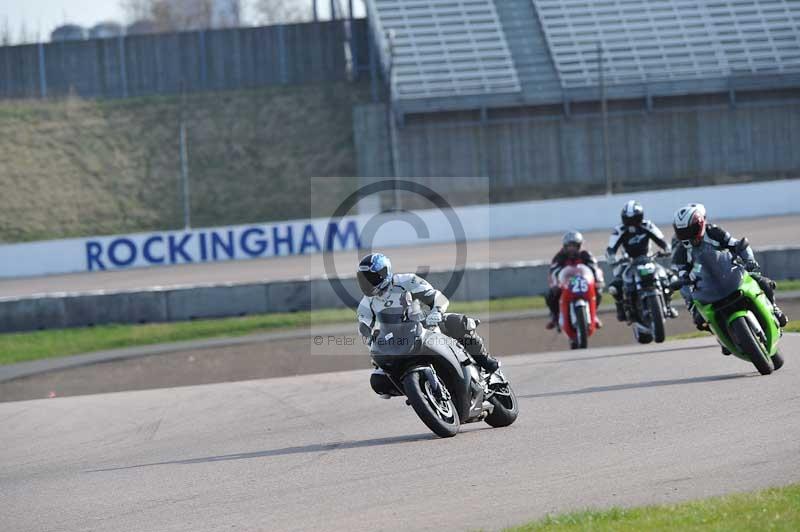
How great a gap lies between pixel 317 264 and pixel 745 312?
24110 millimetres

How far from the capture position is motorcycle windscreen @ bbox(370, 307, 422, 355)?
9836 mm

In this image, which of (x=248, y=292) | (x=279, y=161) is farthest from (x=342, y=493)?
(x=279, y=161)

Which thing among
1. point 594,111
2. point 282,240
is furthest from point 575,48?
point 282,240

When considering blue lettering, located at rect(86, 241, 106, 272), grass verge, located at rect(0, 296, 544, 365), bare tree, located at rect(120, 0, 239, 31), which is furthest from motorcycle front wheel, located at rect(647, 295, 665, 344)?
bare tree, located at rect(120, 0, 239, 31)

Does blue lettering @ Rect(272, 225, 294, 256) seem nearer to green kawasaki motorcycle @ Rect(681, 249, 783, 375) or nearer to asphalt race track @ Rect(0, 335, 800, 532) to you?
asphalt race track @ Rect(0, 335, 800, 532)

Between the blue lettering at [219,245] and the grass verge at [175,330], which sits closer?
the grass verge at [175,330]

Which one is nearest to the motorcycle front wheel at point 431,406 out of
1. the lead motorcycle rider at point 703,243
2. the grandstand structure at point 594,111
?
the lead motorcycle rider at point 703,243

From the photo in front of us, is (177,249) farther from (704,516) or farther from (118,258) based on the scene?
(704,516)

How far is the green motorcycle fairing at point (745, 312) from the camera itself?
38.9ft

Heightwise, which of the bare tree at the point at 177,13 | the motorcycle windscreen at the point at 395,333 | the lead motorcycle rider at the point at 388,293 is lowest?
the motorcycle windscreen at the point at 395,333

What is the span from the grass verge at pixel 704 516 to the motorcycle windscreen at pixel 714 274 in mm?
5042

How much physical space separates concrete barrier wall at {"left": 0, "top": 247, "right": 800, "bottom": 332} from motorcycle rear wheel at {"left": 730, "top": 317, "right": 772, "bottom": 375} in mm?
14054

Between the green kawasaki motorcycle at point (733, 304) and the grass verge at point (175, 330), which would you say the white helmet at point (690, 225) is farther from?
the grass verge at point (175, 330)

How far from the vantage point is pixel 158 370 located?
2086 centimetres
